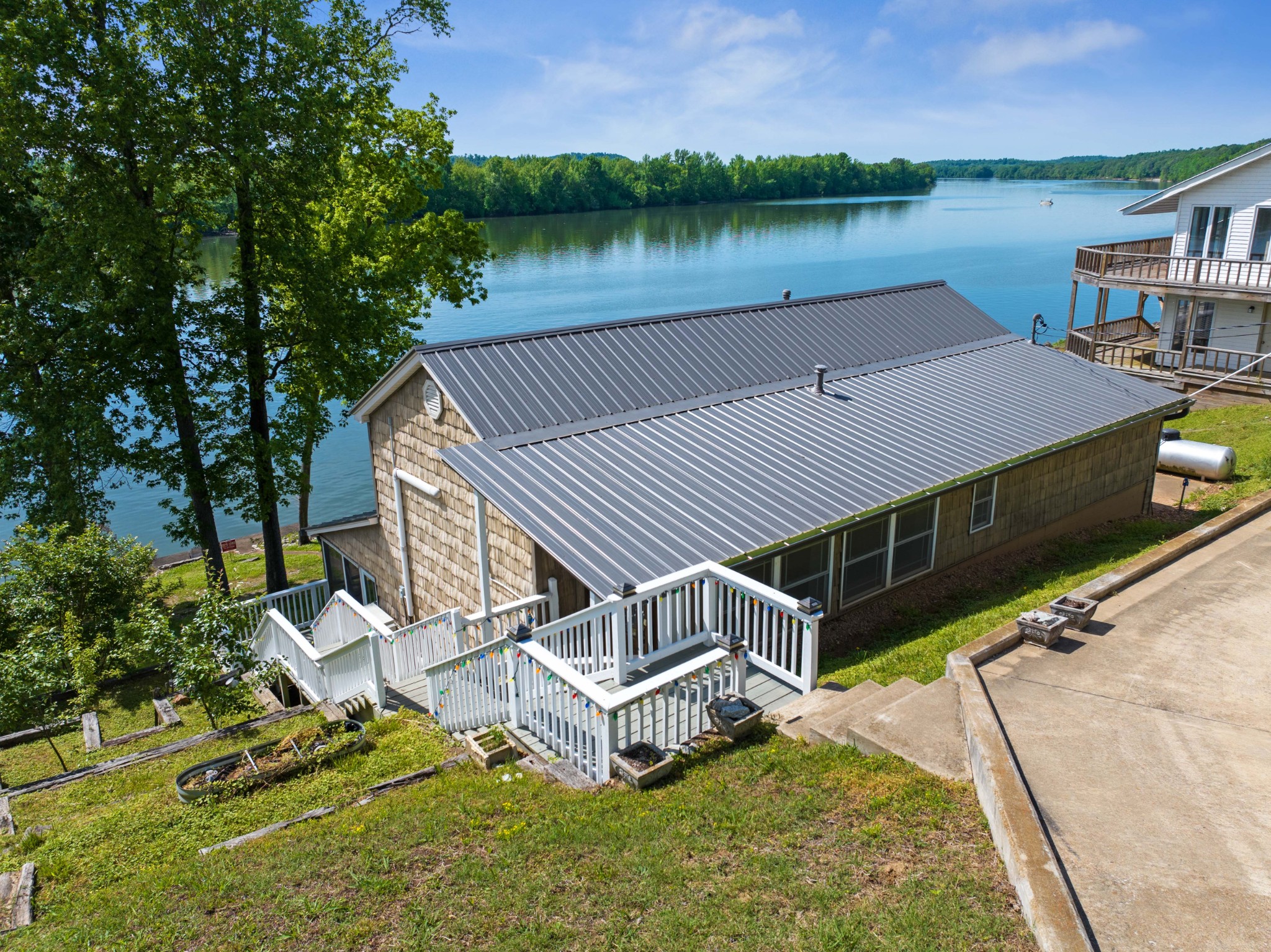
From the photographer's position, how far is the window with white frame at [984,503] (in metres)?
13.8

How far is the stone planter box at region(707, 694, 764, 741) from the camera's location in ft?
26.1

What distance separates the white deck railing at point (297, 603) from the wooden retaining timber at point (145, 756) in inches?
192

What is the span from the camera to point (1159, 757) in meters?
7.14

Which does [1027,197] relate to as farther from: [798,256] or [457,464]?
[457,464]

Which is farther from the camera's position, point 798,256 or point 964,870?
point 798,256

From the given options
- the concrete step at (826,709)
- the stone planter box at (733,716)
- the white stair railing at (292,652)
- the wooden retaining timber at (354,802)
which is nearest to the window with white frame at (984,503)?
the concrete step at (826,709)

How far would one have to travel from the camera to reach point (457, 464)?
37.6 ft

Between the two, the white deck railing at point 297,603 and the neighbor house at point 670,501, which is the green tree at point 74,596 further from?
the neighbor house at point 670,501

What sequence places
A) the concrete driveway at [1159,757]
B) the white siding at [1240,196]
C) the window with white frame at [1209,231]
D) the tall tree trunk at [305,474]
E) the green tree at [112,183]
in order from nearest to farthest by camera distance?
the concrete driveway at [1159,757] < the green tree at [112,183] < the tall tree trunk at [305,474] < the white siding at [1240,196] < the window with white frame at [1209,231]

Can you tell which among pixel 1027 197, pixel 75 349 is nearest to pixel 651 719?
pixel 75 349

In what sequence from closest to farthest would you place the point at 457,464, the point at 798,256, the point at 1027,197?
the point at 457,464 < the point at 798,256 < the point at 1027,197

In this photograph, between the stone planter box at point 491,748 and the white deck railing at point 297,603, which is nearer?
the stone planter box at point 491,748

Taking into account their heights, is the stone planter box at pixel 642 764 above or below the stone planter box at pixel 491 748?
above

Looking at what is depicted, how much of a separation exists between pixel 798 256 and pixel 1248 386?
5367cm
